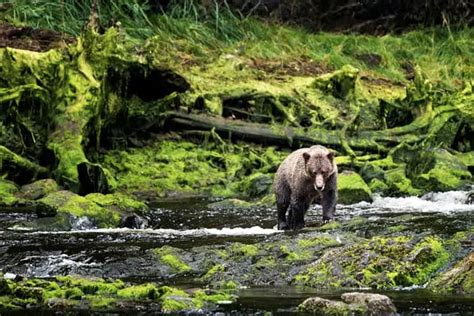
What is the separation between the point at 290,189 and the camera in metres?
12.3

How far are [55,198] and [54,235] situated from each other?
144cm

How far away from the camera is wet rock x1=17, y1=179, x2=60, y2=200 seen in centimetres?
1371

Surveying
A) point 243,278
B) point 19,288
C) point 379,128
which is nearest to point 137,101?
point 379,128

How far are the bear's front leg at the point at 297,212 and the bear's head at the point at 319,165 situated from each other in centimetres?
34

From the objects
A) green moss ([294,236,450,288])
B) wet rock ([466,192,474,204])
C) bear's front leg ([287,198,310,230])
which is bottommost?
wet rock ([466,192,474,204])

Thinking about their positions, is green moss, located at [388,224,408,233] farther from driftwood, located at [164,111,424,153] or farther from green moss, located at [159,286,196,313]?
driftwood, located at [164,111,424,153]

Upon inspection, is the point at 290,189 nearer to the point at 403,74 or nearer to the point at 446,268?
the point at 446,268

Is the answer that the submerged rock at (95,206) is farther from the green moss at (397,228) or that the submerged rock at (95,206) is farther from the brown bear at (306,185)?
the green moss at (397,228)

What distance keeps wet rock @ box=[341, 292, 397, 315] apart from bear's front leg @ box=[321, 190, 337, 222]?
15.8 feet

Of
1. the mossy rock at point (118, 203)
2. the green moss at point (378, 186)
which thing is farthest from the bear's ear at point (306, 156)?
the green moss at point (378, 186)

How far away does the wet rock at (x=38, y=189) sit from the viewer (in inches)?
540

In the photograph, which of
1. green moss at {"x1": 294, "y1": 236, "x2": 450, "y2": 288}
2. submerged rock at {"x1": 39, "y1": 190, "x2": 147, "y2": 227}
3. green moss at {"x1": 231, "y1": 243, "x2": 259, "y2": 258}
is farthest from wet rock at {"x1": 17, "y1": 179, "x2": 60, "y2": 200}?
green moss at {"x1": 294, "y1": 236, "x2": 450, "y2": 288}

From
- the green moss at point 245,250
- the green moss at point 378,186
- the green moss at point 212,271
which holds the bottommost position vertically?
the green moss at point 378,186

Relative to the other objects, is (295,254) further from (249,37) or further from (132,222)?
(249,37)
